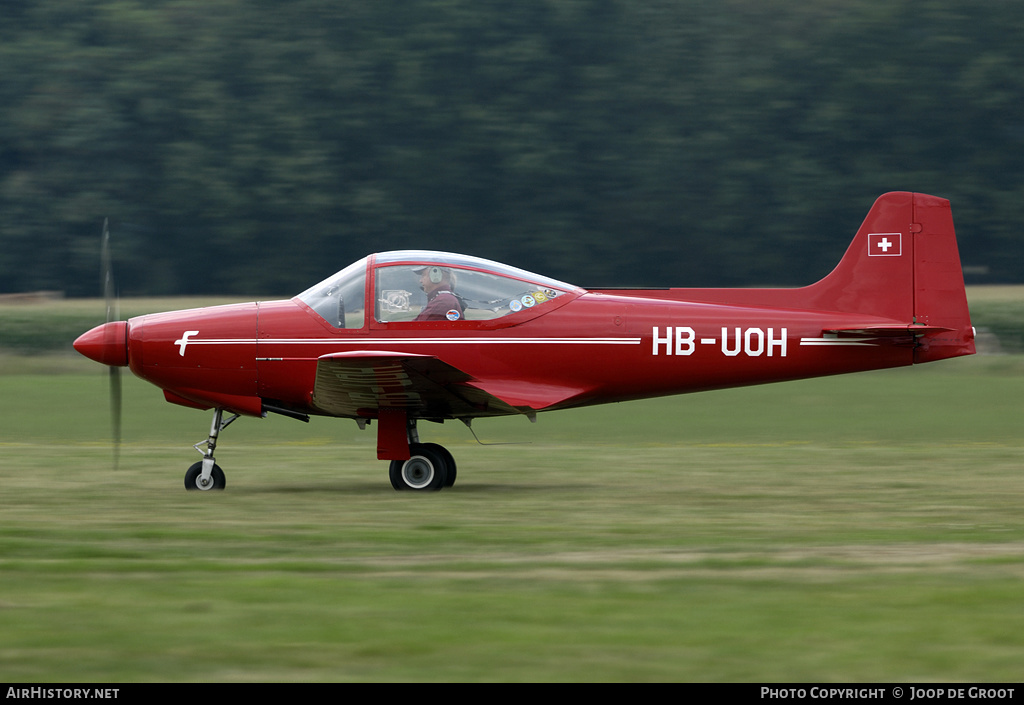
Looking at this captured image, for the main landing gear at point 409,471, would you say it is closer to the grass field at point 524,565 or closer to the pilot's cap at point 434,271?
the grass field at point 524,565

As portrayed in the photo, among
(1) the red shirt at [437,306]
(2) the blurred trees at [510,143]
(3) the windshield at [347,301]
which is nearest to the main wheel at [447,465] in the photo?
(1) the red shirt at [437,306]

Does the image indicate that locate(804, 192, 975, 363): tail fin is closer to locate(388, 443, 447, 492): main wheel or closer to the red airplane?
the red airplane

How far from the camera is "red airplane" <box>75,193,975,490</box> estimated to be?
34.3 feet

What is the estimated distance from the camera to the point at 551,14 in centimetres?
4572

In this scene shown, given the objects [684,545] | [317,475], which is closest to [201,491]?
[317,475]

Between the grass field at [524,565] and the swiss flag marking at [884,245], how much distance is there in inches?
78.0

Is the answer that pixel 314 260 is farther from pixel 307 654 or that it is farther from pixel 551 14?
pixel 307 654

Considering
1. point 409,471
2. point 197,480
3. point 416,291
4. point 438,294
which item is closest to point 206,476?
point 197,480

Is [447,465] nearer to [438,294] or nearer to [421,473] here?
[421,473]

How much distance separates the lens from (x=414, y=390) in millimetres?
10211

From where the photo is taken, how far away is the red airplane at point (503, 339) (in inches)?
412

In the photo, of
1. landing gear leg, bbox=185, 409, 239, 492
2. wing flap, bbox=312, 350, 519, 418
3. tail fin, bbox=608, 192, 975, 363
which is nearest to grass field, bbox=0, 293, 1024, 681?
landing gear leg, bbox=185, 409, 239, 492

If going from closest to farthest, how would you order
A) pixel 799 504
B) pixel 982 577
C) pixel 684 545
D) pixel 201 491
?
pixel 982 577 < pixel 684 545 < pixel 799 504 < pixel 201 491

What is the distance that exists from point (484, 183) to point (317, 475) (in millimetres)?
33199
